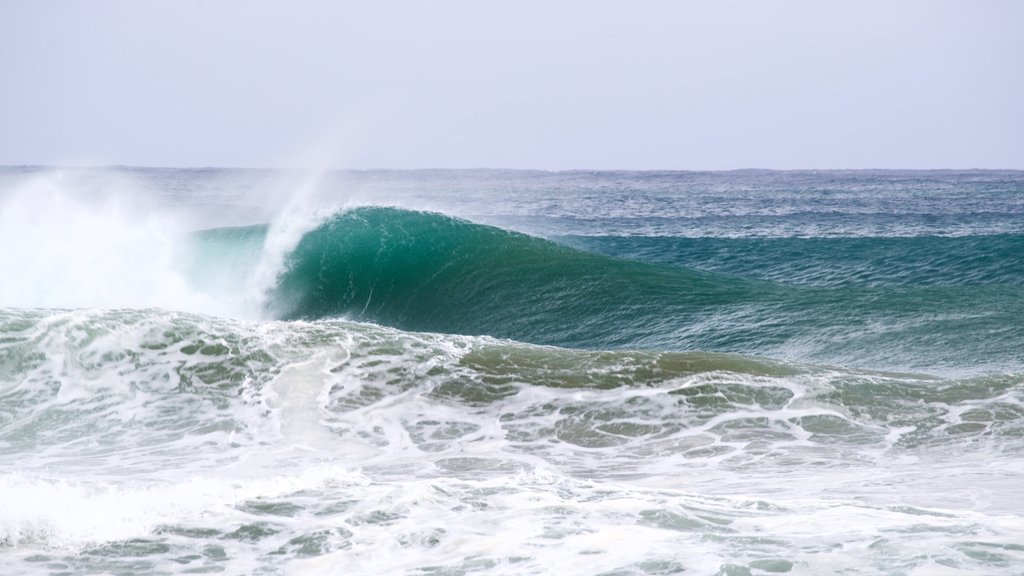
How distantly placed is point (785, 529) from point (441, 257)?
1203 centimetres

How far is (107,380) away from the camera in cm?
934

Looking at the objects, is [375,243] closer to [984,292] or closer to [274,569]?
[984,292]

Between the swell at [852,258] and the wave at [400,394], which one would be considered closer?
the wave at [400,394]

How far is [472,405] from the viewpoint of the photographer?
8.72 m

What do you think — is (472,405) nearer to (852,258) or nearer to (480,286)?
(480,286)

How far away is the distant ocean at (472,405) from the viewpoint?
16.5 feet

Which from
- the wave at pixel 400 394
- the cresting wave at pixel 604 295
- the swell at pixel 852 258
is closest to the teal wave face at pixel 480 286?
the cresting wave at pixel 604 295

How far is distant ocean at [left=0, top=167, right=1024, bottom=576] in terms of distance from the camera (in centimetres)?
504

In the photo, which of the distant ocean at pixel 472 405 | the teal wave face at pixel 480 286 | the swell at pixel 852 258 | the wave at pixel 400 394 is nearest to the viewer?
the distant ocean at pixel 472 405

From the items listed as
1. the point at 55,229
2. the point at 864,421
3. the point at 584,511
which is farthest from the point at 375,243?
the point at 584,511

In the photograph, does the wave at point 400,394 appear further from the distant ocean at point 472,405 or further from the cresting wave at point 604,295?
the cresting wave at point 604,295

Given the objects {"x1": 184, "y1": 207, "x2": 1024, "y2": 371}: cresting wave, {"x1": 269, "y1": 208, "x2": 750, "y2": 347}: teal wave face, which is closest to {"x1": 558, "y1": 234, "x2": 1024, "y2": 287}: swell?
{"x1": 184, "y1": 207, "x2": 1024, "y2": 371}: cresting wave

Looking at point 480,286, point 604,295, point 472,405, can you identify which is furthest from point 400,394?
point 480,286

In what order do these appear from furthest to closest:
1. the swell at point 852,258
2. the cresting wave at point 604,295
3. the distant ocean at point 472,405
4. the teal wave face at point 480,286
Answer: the swell at point 852,258
the teal wave face at point 480,286
the cresting wave at point 604,295
the distant ocean at point 472,405
